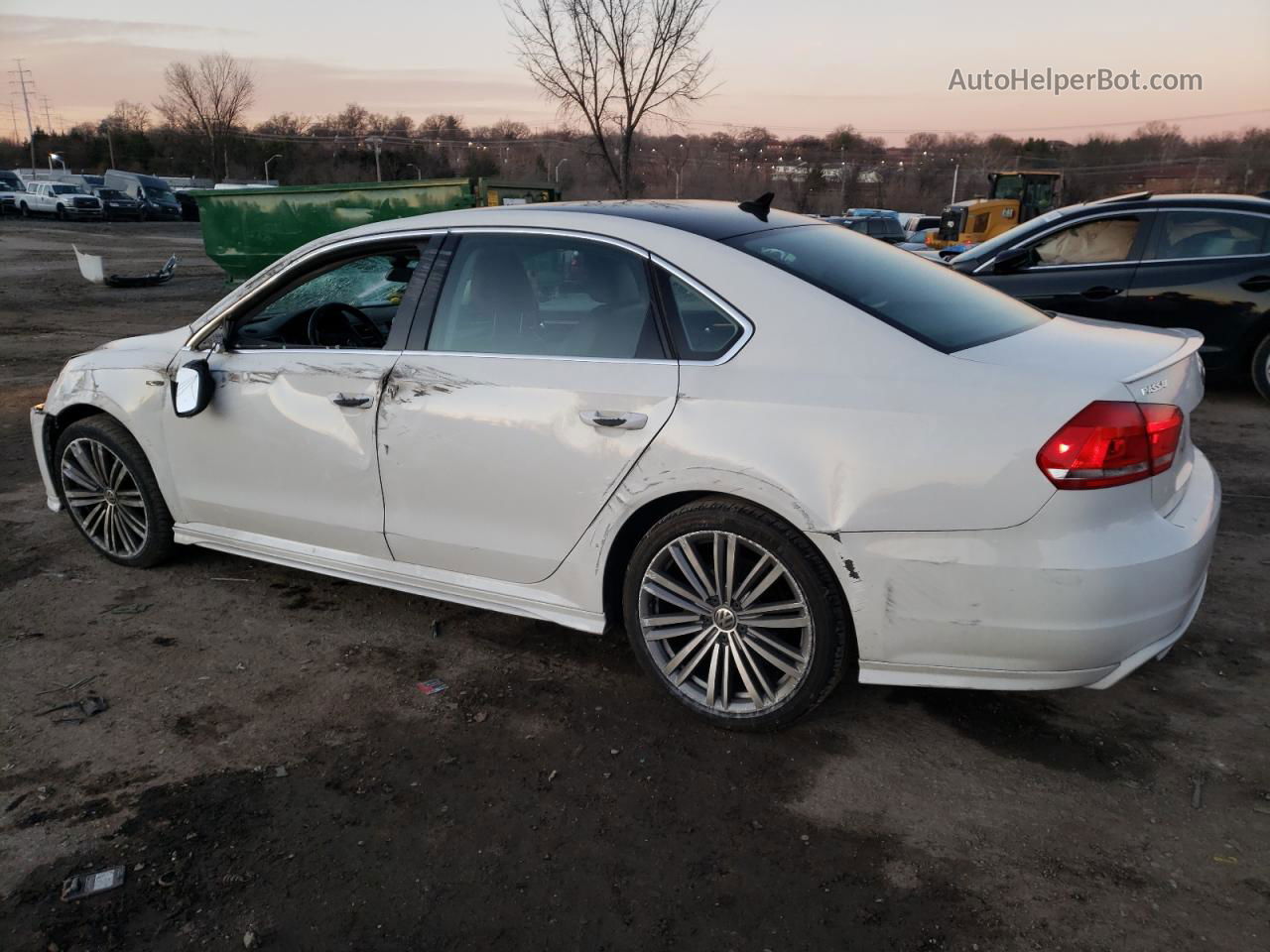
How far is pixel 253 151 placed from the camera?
79.8 metres

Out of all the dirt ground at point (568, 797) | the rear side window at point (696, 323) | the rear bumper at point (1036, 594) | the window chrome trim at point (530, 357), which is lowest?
the dirt ground at point (568, 797)

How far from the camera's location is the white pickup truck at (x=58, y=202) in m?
45.7

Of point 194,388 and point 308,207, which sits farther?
point 308,207

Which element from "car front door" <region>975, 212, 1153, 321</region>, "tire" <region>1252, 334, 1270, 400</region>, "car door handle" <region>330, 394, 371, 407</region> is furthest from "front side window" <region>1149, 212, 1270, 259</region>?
"car door handle" <region>330, 394, 371, 407</region>

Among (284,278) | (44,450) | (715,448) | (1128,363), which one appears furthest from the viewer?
(44,450)

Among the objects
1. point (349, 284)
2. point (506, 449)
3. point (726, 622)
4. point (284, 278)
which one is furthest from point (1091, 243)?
point (284, 278)

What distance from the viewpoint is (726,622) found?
3.09 m

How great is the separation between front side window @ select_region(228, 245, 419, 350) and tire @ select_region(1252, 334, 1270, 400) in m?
6.77

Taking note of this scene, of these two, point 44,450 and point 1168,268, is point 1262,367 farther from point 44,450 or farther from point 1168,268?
point 44,450

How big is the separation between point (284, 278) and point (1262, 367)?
7381mm

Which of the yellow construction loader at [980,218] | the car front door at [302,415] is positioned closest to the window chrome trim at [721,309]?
the car front door at [302,415]

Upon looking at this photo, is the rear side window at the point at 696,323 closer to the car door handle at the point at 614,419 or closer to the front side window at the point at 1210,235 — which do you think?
the car door handle at the point at 614,419

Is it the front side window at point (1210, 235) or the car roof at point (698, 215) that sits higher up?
the car roof at point (698, 215)

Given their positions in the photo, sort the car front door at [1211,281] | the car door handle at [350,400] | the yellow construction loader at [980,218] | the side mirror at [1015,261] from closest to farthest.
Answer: the car door handle at [350,400] < the car front door at [1211,281] < the side mirror at [1015,261] < the yellow construction loader at [980,218]
